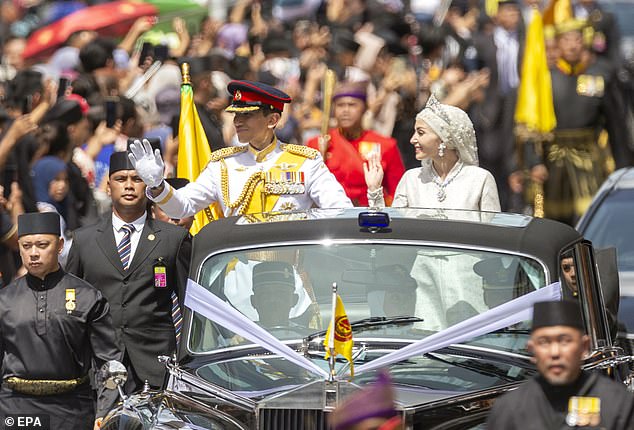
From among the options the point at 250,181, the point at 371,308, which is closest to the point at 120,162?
the point at 250,181

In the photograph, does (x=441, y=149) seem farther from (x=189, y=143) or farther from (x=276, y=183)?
(x=189, y=143)

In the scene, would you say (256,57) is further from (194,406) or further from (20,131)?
(194,406)

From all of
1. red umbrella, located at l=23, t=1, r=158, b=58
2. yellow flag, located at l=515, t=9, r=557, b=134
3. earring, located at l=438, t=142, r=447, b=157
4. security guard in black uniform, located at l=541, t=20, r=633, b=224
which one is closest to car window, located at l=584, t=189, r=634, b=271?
earring, located at l=438, t=142, r=447, b=157

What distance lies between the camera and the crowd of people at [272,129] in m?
9.62

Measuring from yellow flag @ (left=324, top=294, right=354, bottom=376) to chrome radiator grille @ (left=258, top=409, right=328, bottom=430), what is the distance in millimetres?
342

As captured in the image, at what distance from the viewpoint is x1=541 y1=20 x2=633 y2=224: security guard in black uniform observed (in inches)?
681

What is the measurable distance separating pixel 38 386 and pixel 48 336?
262 mm

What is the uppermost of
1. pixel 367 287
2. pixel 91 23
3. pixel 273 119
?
pixel 91 23

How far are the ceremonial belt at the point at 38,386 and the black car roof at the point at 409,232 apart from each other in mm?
975

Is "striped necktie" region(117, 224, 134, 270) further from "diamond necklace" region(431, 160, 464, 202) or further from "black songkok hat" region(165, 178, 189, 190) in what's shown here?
"diamond necklace" region(431, 160, 464, 202)

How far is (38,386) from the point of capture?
868cm

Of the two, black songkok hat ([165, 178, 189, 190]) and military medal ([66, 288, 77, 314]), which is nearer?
A: military medal ([66, 288, 77, 314])

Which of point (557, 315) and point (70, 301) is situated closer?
point (557, 315)

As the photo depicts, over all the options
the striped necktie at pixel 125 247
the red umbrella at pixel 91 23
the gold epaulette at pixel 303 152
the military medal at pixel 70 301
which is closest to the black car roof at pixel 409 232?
the military medal at pixel 70 301
